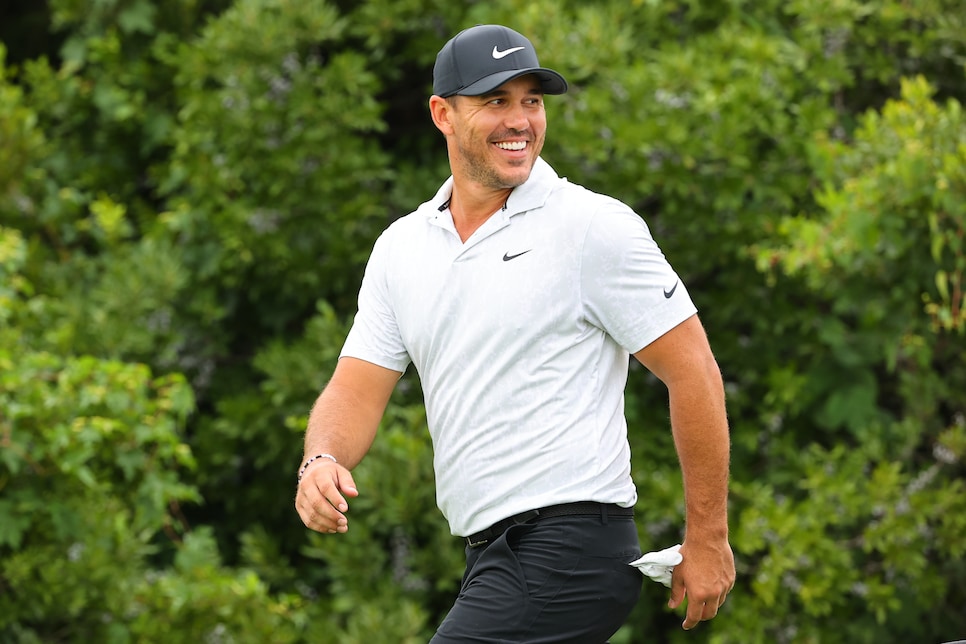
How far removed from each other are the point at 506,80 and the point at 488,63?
0.24ft

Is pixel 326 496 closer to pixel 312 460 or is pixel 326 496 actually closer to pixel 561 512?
pixel 312 460

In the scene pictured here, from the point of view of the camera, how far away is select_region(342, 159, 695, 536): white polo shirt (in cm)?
272

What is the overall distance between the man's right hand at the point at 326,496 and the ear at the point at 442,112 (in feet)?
2.50

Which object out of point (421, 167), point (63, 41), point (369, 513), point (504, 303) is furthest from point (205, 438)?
point (504, 303)

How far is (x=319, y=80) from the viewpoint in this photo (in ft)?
22.0

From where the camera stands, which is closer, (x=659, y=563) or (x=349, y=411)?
(x=659, y=563)

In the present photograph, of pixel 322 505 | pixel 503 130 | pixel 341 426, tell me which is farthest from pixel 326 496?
pixel 503 130

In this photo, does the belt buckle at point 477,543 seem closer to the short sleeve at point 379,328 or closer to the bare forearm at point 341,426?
the bare forearm at point 341,426

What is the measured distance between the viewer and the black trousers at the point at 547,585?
2711 mm

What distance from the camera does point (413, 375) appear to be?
6.52 meters

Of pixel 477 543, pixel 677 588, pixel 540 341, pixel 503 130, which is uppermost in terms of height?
pixel 503 130

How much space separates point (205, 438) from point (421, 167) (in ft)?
5.78

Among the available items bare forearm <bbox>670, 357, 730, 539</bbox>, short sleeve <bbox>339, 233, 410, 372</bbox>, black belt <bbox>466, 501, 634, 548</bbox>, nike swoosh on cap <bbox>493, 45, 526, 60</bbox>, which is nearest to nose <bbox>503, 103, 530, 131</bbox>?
nike swoosh on cap <bbox>493, 45, 526, 60</bbox>

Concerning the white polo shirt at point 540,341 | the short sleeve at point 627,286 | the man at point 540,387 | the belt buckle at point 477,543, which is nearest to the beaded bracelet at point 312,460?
the man at point 540,387
